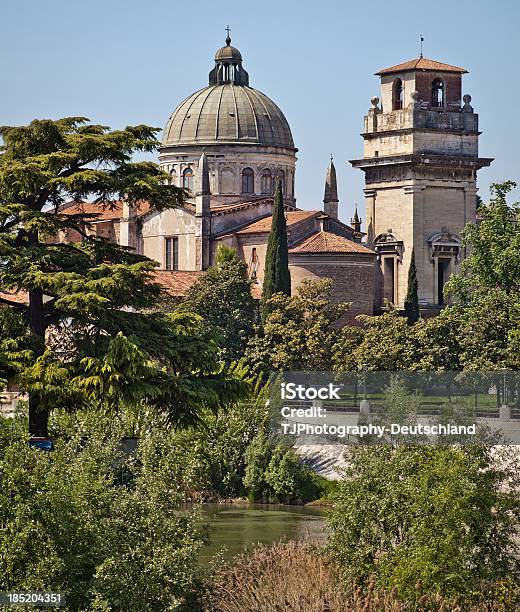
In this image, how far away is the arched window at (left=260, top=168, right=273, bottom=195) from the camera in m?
67.7

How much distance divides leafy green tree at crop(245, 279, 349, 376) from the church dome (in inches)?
754

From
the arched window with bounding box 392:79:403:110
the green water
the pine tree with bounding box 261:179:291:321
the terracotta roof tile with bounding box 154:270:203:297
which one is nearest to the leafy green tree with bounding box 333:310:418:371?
the pine tree with bounding box 261:179:291:321

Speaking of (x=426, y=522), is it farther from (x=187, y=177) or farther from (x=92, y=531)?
(x=187, y=177)

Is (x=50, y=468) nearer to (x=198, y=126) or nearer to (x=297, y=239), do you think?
(x=297, y=239)

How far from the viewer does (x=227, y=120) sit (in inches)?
2689

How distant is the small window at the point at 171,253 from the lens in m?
63.9

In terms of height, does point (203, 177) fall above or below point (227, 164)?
below

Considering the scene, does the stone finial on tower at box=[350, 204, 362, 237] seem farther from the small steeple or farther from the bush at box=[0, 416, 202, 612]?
the bush at box=[0, 416, 202, 612]

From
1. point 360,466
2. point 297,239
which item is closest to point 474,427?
point 360,466

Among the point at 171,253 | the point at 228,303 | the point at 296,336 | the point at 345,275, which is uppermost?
the point at 171,253

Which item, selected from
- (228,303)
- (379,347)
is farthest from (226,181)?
(379,347)

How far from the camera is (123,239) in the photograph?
6475 cm

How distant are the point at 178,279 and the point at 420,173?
1132 centimetres

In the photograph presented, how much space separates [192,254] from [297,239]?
5.19 meters
